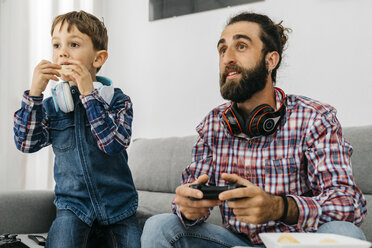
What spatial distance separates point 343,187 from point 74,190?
3.01 ft

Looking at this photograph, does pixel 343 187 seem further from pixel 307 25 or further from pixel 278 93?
pixel 307 25

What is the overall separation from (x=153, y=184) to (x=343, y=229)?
4.43 ft

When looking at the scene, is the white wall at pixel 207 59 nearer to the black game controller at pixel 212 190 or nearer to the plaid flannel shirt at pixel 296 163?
the plaid flannel shirt at pixel 296 163

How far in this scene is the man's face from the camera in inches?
52.9

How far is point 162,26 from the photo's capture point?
273 centimetres

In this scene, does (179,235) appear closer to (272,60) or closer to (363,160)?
(272,60)

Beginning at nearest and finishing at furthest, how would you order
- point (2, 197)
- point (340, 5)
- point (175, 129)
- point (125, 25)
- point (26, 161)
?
1. point (2, 197)
2. point (340, 5)
3. point (26, 161)
4. point (175, 129)
5. point (125, 25)

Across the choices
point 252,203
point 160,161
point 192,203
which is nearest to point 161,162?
point 160,161

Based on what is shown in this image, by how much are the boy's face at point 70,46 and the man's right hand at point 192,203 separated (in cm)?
73

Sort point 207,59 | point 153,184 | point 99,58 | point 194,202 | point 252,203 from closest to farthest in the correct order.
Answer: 1. point 252,203
2. point 194,202
3. point 99,58
4. point 153,184
5. point 207,59

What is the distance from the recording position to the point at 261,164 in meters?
1.23

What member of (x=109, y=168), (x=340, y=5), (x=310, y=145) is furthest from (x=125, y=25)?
(x=310, y=145)

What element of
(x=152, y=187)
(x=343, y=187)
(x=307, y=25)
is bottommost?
(x=152, y=187)

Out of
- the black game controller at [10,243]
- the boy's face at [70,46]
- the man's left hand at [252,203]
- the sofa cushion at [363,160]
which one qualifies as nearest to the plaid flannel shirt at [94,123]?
the boy's face at [70,46]
